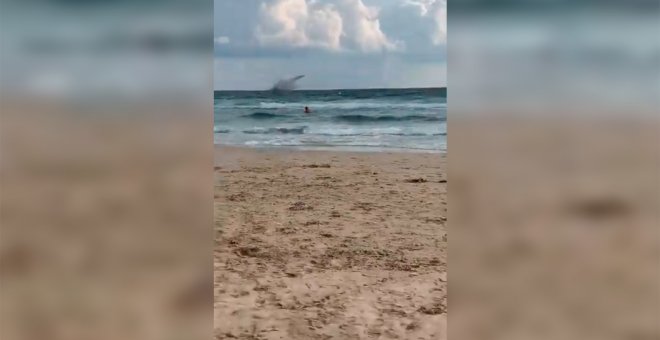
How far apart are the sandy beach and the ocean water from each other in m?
0.66

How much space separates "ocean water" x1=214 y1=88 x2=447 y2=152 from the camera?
4.22 metres

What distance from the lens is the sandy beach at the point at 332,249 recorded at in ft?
4.31

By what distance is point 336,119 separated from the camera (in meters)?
5.11

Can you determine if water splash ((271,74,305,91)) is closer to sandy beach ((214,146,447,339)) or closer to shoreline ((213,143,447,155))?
shoreline ((213,143,447,155))

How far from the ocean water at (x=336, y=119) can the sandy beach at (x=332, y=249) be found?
661 mm

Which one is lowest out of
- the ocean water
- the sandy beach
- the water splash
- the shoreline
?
the sandy beach
